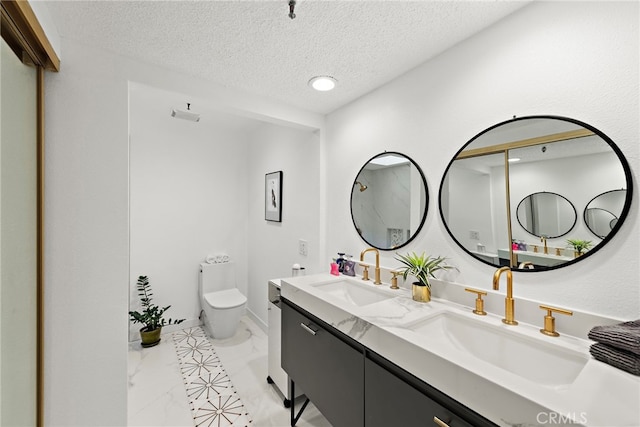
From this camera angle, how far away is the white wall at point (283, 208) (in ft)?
7.77

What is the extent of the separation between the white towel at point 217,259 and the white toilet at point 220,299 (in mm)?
95

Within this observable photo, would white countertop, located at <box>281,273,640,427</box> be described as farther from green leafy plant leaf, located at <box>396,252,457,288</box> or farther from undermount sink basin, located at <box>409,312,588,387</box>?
green leafy plant leaf, located at <box>396,252,457,288</box>

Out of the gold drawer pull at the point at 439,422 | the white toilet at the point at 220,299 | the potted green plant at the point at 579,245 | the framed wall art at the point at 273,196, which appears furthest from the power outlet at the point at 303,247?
the potted green plant at the point at 579,245

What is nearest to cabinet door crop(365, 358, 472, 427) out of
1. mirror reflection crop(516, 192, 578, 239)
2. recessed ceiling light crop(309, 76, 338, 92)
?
mirror reflection crop(516, 192, 578, 239)

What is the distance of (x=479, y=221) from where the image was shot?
132 centimetres

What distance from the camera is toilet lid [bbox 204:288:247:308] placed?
2700 mm

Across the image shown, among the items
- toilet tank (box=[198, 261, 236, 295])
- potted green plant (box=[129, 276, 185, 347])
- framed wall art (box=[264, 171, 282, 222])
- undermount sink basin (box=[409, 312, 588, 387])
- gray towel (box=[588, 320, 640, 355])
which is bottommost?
potted green plant (box=[129, 276, 185, 347])

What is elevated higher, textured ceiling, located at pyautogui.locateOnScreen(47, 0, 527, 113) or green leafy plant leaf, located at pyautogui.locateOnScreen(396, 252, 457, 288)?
textured ceiling, located at pyautogui.locateOnScreen(47, 0, 527, 113)

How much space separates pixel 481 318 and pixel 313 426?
4.37 feet

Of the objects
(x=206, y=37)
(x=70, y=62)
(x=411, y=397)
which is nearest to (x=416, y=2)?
(x=206, y=37)

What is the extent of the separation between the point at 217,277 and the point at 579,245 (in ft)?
10.2

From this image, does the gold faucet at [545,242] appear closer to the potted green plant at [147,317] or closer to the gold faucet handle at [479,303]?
the gold faucet handle at [479,303]

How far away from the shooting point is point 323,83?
1772 millimetres

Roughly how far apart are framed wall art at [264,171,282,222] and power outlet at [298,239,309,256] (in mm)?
450
